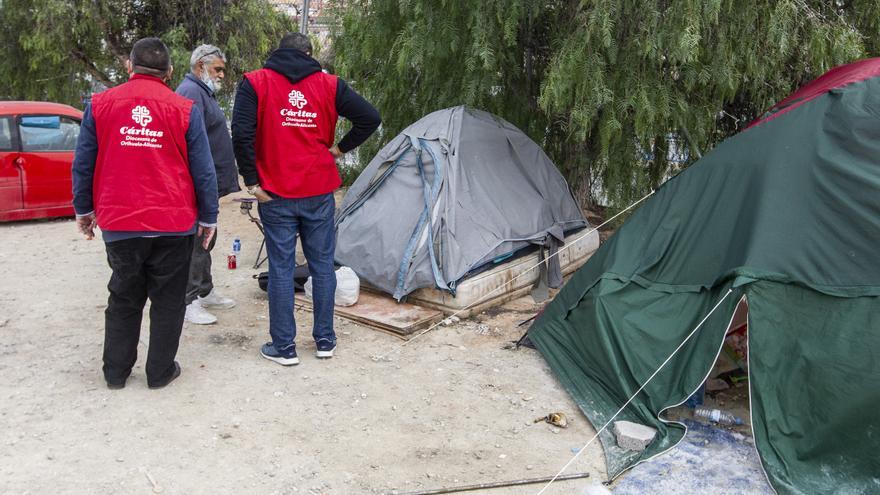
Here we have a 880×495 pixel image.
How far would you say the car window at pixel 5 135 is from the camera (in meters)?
8.56

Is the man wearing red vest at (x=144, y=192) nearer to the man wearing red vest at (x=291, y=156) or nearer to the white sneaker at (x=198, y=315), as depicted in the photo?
the man wearing red vest at (x=291, y=156)

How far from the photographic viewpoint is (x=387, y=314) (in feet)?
19.3

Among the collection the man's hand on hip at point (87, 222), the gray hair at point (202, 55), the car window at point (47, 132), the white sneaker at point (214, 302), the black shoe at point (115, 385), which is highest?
the gray hair at point (202, 55)

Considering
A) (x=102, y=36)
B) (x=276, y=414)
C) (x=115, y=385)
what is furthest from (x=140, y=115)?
(x=102, y=36)

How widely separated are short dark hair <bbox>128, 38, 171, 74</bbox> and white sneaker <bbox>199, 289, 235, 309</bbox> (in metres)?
2.26

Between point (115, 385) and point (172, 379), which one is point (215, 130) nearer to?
point (172, 379)

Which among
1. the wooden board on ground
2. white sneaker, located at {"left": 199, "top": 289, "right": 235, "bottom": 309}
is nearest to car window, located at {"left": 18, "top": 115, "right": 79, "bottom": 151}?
white sneaker, located at {"left": 199, "top": 289, "right": 235, "bottom": 309}

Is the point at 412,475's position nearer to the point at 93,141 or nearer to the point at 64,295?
the point at 93,141

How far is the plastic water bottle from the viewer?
172 inches

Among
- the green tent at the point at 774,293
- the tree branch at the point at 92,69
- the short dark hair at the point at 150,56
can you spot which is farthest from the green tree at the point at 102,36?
the green tent at the point at 774,293

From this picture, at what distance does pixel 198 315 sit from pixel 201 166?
67.7 inches

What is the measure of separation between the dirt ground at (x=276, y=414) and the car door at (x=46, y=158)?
125 inches

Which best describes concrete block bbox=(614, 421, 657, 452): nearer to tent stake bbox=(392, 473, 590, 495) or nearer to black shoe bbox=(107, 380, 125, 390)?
tent stake bbox=(392, 473, 590, 495)

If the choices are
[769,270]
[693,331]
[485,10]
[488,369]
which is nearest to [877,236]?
[769,270]
